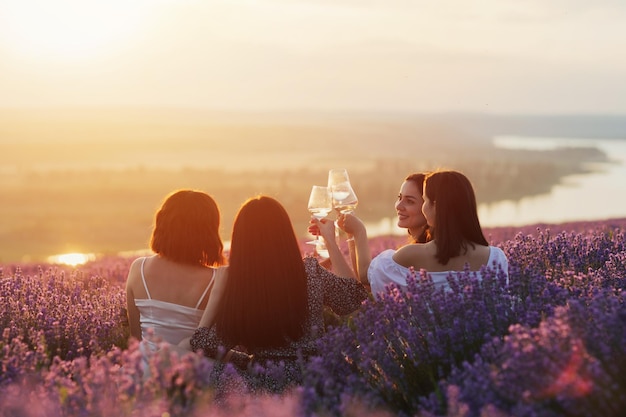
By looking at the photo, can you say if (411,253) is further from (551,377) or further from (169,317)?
(551,377)

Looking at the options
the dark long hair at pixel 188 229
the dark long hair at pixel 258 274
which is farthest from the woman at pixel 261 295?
the dark long hair at pixel 188 229

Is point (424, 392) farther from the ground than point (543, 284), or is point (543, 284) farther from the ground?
point (543, 284)

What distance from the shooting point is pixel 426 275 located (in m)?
4.01

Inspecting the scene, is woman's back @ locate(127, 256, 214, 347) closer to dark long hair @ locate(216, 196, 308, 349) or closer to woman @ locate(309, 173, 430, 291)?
dark long hair @ locate(216, 196, 308, 349)

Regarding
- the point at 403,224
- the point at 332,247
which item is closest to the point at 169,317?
the point at 332,247

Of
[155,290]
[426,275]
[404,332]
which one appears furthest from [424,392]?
[155,290]

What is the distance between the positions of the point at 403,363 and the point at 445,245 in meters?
1.08

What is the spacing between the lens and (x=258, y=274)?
4383mm

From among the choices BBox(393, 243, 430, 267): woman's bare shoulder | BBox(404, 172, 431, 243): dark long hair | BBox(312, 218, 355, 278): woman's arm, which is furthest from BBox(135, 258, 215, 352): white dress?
BBox(404, 172, 431, 243): dark long hair

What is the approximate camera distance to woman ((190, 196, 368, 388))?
14.3 ft

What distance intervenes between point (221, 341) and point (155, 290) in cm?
54

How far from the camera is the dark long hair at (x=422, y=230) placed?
5.31 meters

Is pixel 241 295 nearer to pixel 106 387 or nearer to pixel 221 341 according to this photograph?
pixel 221 341

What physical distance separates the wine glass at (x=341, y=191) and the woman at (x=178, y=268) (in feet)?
2.06
